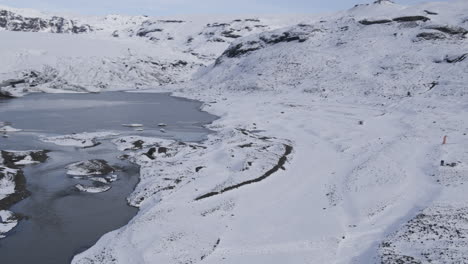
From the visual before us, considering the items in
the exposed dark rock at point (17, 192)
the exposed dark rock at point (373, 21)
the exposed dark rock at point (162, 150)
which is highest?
the exposed dark rock at point (373, 21)

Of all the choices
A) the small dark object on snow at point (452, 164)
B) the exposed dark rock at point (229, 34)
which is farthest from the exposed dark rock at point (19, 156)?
the exposed dark rock at point (229, 34)

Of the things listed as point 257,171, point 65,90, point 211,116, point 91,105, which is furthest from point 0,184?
point 65,90

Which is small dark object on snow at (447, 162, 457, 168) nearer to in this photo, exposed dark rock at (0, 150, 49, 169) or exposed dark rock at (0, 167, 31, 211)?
exposed dark rock at (0, 167, 31, 211)

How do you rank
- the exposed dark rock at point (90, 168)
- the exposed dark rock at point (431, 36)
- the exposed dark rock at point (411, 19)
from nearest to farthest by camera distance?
the exposed dark rock at point (90, 168), the exposed dark rock at point (431, 36), the exposed dark rock at point (411, 19)

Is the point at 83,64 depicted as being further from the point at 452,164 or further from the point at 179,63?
the point at 452,164

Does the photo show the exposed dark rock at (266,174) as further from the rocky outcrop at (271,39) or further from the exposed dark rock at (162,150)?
the rocky outcrop at (271,39)

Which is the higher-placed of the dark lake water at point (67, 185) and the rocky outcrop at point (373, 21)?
the rocky outcrop at point (373, 21)
